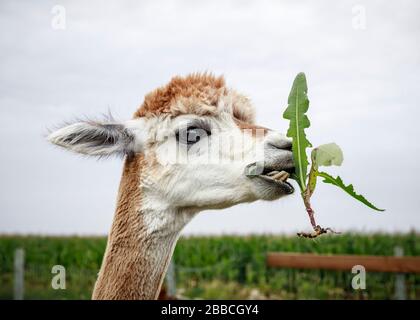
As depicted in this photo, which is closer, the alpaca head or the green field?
the alpaca head

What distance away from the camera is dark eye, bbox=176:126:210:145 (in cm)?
382

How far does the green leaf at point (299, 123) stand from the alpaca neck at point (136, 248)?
96 cm

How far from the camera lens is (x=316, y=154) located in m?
3.49

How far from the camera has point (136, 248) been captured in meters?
3.73

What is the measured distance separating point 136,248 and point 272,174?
107 cm

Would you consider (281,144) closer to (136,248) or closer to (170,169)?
(170,169)

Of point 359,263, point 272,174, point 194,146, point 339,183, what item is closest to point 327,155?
point 339,183

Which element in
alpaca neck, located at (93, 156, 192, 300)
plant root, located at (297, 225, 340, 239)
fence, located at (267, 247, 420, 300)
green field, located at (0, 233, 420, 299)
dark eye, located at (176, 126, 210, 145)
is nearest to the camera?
plant root, located at (297, 225, 340, 239)

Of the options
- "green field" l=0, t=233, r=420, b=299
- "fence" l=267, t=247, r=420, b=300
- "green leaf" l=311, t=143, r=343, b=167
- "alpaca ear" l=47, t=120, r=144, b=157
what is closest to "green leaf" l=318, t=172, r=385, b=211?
"green leaf" l=311, t=143, r=343, b=167

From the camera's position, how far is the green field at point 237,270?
46.5 ft

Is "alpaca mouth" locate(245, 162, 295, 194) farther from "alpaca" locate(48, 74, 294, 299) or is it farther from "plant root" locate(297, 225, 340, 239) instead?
"plant root" locate(297, 225, 340, 239)

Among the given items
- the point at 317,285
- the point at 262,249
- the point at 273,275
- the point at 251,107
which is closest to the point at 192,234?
the point at 262,249
